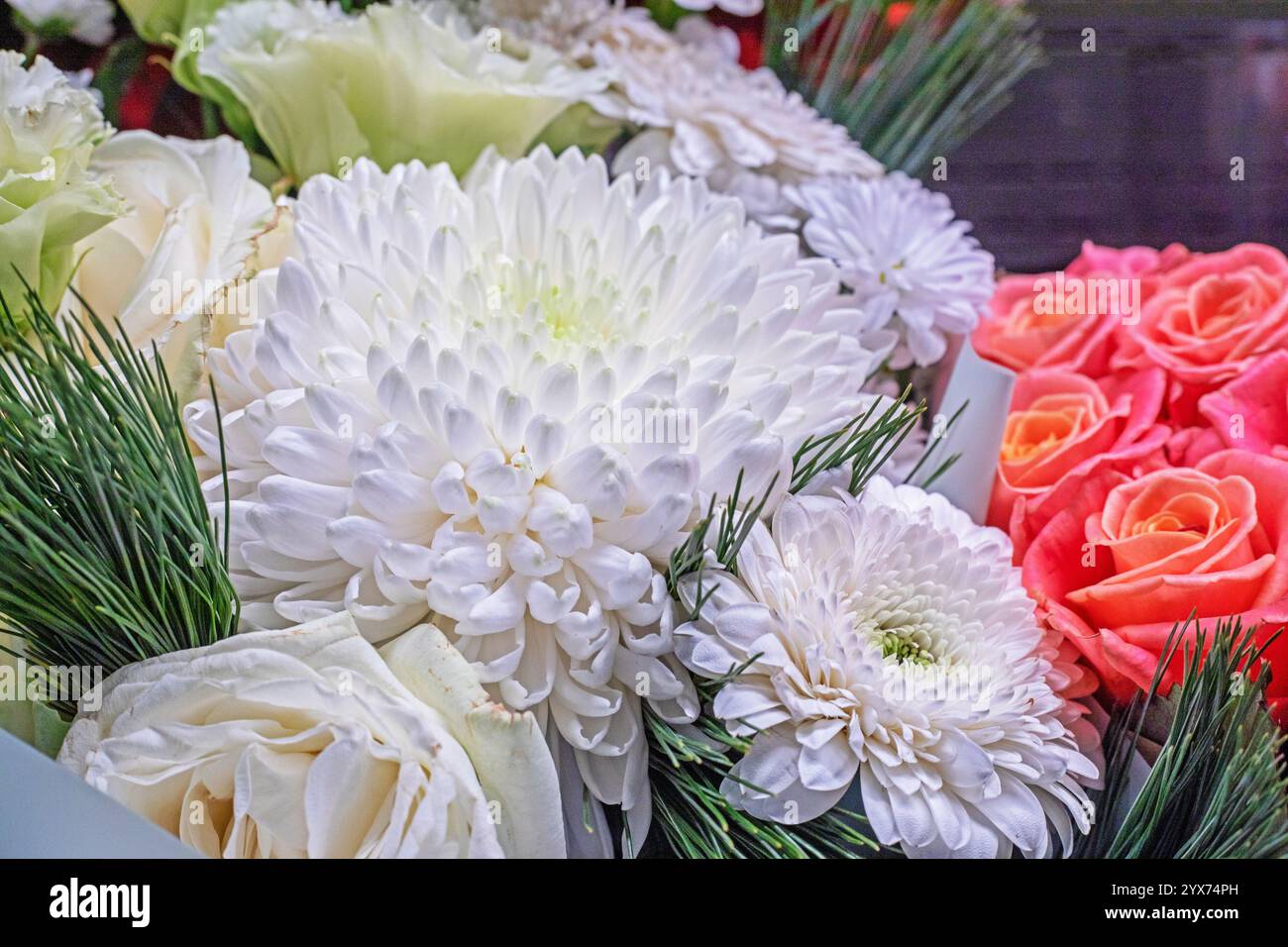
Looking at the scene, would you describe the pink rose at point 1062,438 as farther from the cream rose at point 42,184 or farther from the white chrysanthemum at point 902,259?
the cream rose at point 42,184

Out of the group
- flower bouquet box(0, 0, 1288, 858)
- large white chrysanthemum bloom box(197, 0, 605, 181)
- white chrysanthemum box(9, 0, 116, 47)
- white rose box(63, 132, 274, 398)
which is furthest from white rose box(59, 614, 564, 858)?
white chrysanthemum box(9, 0, 116, 47)

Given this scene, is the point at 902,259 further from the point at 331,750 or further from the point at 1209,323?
the point at 331,750

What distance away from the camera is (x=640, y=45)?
56cm

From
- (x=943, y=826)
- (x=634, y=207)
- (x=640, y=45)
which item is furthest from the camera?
(x=640, y=45)

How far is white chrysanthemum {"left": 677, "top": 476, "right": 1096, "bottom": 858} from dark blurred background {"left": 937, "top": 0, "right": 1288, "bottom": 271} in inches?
12.3

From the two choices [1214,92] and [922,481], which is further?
[1214,92]

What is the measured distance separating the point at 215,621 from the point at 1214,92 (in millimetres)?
586

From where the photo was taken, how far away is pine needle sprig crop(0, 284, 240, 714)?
317 millimetres

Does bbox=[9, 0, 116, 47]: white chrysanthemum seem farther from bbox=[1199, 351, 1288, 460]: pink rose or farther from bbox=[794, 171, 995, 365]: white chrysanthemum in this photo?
bbox=[1199, 351, 1288, 460]: pink rose

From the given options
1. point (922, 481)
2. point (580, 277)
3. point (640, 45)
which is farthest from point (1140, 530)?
point (640, 45)

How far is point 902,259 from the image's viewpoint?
51 cm

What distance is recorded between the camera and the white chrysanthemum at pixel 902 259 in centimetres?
50

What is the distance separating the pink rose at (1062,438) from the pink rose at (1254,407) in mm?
21

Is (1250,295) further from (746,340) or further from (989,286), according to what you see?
(746,340)
